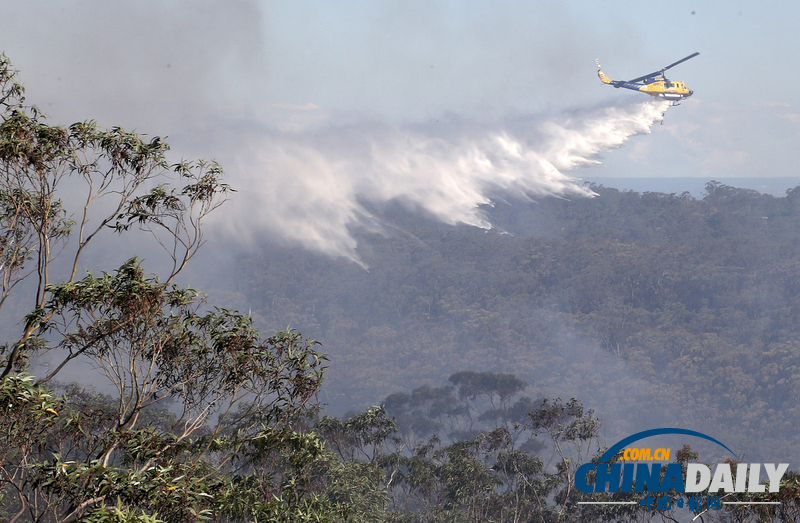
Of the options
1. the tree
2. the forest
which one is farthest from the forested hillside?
the tree

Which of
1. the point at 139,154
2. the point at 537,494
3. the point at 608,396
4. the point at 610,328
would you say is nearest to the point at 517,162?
the point at 610,328

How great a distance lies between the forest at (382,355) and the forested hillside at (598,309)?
0.42m

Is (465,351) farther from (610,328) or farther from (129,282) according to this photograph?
(129,282)

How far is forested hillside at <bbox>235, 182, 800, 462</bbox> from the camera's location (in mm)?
78188

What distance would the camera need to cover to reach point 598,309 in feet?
318

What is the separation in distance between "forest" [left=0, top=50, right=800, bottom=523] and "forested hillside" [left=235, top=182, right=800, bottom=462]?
0.42 meters

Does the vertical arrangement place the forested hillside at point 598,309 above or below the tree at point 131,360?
above

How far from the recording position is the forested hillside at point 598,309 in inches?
3078

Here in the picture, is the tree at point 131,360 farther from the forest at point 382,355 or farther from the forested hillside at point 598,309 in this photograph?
the forested hillside at point 598,309

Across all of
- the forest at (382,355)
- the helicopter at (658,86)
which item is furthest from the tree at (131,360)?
the helicopter at (658,86)

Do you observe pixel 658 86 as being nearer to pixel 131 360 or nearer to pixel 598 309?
pixel 598 309

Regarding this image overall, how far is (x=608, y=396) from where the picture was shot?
8256 centimetres

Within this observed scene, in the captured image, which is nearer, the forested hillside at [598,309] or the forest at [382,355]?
the forest at [382,355]

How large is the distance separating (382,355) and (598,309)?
110 feet
